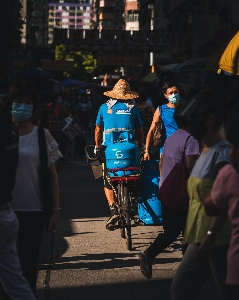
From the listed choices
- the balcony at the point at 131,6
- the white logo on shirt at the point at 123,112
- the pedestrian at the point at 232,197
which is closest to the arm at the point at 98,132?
the white logo on shirt at the point at 123,112

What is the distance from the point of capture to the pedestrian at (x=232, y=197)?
4.37 m

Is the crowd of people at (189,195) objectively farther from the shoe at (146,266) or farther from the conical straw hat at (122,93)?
the conical straw hat at (122,93)

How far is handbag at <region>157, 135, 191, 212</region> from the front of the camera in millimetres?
7332

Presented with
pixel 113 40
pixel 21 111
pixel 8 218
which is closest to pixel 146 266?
pixel 21 111

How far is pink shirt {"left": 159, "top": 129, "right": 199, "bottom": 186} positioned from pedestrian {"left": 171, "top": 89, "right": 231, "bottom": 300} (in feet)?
7.90

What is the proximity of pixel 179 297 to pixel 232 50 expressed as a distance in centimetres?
728

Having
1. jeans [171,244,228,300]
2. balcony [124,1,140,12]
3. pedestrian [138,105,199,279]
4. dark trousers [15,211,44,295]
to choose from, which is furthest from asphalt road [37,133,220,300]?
balcony [124,1,140,12]

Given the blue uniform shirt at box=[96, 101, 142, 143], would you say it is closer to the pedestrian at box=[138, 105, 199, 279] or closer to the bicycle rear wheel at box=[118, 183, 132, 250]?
the bicycle rear wheel at box=[118, 183, 132, 250]

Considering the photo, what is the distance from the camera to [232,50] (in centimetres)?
1209

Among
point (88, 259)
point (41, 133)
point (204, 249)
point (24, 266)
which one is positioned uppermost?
point (41, 133)

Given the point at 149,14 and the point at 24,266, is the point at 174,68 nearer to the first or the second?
the point at 24,266

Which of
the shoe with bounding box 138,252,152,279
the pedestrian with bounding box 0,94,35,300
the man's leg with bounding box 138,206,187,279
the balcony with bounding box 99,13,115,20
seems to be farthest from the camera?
the balcony with bounding box 99,13,115,20

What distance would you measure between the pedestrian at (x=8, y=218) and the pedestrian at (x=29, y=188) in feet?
2.00

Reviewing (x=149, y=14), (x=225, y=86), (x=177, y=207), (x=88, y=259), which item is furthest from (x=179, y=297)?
(x=149, y=14)
